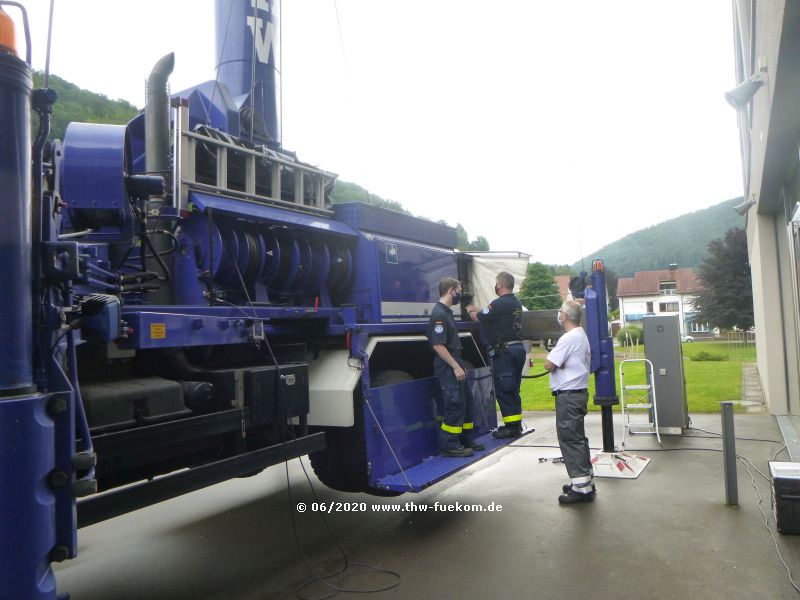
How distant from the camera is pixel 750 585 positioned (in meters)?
4.25

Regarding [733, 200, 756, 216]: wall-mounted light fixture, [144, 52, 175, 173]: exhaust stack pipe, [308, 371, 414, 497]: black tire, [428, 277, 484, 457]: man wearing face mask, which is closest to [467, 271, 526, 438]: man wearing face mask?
[428, 277, 484, 457]: man wearing face mask

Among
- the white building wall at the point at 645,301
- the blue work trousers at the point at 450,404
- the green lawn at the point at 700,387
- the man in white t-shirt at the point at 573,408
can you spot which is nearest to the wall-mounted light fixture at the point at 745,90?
the man in white t-shirt at the point at 573,408

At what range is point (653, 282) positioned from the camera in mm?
77312

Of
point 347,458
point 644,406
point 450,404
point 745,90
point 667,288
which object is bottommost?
point 644,406

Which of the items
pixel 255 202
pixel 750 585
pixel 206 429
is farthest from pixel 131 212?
pixel 750 585

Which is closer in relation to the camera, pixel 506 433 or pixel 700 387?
pixel 506 433

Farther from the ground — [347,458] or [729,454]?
[347,458]

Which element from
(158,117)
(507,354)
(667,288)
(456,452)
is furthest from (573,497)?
(667,288)

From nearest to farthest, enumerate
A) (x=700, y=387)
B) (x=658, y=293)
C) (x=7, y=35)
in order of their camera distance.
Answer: (x=7, y=35), (x=700, y=387), (x=658, y=293)

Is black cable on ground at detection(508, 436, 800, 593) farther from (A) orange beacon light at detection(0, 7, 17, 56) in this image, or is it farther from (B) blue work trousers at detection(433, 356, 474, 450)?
(A) orange beacon light at detection(0, 7, 17, 56)

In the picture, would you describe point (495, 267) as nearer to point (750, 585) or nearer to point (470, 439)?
point (470, 439)

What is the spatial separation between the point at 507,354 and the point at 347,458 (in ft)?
7.63

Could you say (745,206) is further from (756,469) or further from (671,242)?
(671,242)

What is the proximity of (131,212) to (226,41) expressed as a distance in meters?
3.56
